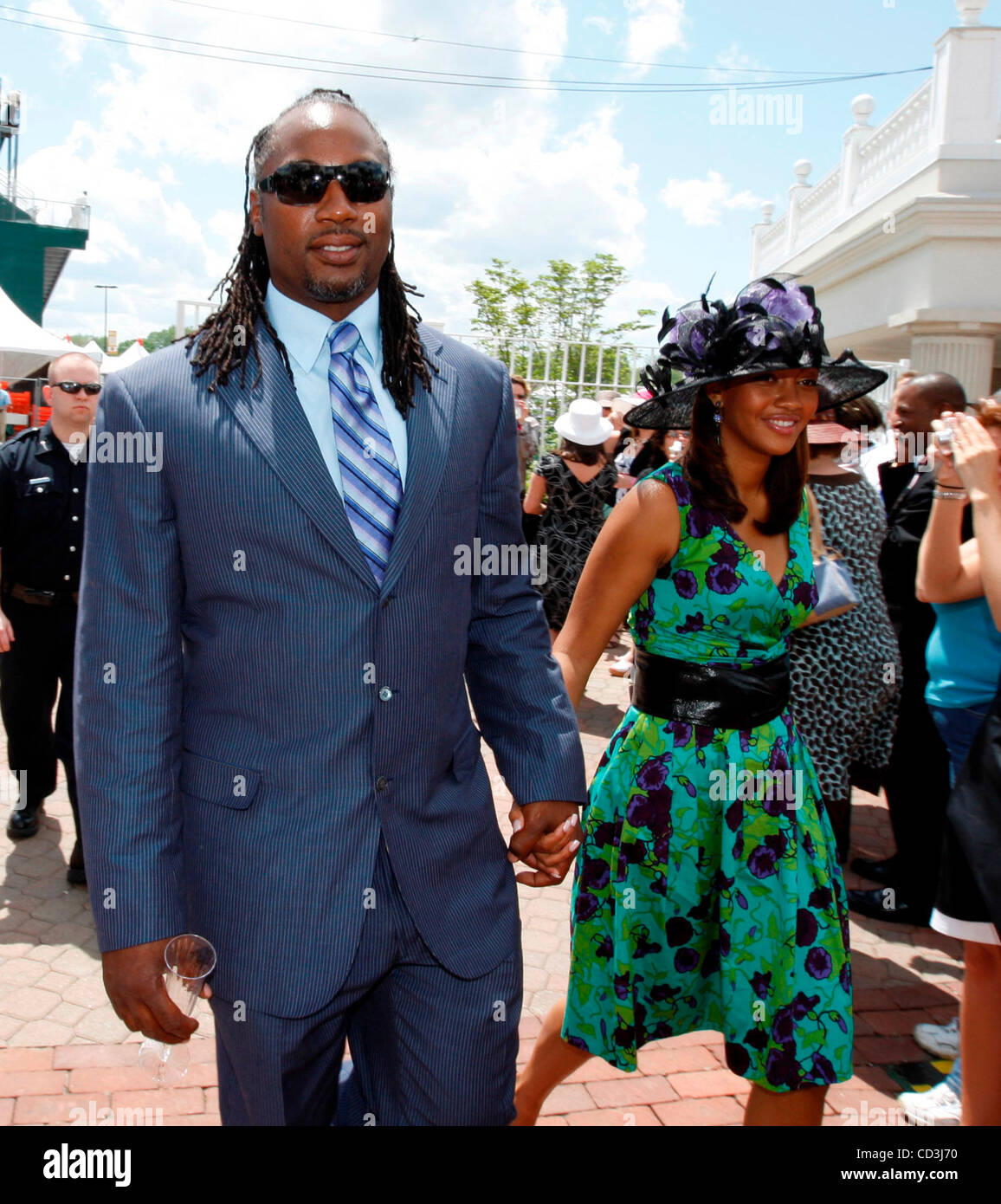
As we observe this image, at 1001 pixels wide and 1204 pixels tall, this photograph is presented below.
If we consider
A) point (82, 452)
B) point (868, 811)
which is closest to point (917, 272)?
point (868, 811)

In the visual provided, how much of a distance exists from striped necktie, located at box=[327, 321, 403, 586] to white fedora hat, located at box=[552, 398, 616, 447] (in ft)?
16.9

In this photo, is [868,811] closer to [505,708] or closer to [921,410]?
[921,410]

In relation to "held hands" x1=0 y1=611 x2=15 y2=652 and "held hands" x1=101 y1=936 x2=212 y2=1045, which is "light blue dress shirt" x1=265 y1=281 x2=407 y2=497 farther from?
"held hands" x1=0 y1=611 x2=15 y2=652

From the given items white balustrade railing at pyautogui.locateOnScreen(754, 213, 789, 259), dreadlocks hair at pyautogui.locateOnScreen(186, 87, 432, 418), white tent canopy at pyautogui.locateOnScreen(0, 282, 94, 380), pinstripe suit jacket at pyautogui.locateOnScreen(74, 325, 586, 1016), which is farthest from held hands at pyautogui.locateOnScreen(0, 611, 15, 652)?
white balustrade railing at pyautogui.locateOnScreen(754, 213, 789, 259)

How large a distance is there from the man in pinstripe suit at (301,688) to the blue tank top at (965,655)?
74.5 inches

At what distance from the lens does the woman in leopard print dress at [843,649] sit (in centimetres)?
407

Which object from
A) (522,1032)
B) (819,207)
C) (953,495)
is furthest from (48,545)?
(819,207)

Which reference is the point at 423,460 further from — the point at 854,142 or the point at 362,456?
the point at 854,142

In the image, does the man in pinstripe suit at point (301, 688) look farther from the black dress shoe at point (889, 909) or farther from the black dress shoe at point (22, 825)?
the black dress shoe at point (22, 825)

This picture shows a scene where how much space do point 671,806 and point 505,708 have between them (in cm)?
Answer: 65

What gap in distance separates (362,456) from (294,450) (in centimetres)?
15

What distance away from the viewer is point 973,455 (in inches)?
113

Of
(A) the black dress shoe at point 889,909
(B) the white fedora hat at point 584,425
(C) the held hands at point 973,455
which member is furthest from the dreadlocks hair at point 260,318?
(B) the white fedora hat at point 584,425

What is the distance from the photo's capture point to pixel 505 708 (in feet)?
7.23
